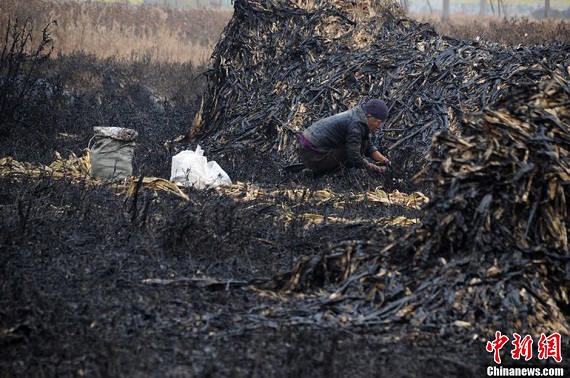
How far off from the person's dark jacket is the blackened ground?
357 millimetres

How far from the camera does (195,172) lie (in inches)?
332

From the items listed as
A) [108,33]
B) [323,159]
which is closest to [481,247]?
[323,159]

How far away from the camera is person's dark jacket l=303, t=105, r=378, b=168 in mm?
8484

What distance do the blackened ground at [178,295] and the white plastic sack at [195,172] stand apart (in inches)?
17.1

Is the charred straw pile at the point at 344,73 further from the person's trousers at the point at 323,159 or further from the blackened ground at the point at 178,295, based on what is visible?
the blackened ground at the point at 178,295

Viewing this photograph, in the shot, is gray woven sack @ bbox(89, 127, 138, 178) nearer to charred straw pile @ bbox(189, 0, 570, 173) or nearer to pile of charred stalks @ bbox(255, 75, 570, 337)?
charred straw pile @ bbox(189, 0, 570, 173)

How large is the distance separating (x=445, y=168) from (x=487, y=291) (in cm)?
80

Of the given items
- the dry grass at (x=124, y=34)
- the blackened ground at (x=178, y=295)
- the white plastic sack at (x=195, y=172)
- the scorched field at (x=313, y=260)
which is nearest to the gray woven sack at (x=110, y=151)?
the scorched field at (x=313, y=260)

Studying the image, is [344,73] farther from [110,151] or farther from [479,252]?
[479,252]

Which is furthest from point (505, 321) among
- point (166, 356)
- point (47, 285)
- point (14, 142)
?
point (14, 142)

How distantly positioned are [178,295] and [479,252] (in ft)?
5.61

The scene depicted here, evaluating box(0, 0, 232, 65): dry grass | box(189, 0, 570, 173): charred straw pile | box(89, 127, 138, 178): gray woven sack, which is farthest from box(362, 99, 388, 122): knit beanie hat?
box(0, 0, 232, 65): dry grass

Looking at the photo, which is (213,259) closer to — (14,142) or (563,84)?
(563,84)

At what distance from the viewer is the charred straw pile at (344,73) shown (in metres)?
10.1
